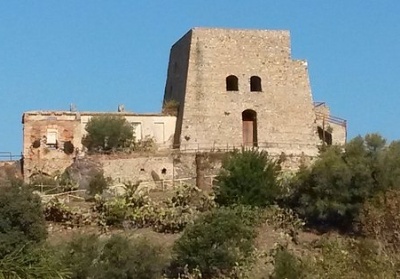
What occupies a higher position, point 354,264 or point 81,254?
point 354,264

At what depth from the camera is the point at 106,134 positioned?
1581 inches

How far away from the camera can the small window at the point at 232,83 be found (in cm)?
4222

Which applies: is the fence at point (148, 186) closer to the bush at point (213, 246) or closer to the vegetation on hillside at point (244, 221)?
the vegetation on hillside at point (244, 221)

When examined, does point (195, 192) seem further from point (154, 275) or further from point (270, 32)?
point (270, 32)

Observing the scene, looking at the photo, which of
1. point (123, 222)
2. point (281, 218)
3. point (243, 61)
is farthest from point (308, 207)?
point (243, 61)

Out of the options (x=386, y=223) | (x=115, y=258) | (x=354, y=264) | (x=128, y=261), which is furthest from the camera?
(x=115, y=258)

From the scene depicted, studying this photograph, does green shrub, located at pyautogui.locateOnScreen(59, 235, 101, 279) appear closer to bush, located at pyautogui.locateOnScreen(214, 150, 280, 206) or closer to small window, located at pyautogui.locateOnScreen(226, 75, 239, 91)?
bush, located at pyautogui.locateOnScreen(214, 150, 280, 206)

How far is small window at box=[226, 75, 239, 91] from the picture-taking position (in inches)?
1662

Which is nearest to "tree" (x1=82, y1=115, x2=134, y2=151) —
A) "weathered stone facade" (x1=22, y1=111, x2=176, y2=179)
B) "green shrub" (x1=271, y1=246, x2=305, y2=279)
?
"weathered stone facade" (x1=22, y1=111, x2=176, y2=179)

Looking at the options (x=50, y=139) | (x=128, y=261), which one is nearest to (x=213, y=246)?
(x=128, y=261)

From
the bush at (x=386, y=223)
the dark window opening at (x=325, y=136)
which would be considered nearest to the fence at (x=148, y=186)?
the dark window opening at (x=325, y=136)

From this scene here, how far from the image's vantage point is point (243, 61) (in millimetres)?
42250

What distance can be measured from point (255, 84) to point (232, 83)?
3.63 ft

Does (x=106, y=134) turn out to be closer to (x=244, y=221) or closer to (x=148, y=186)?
(x=148, y=186)
